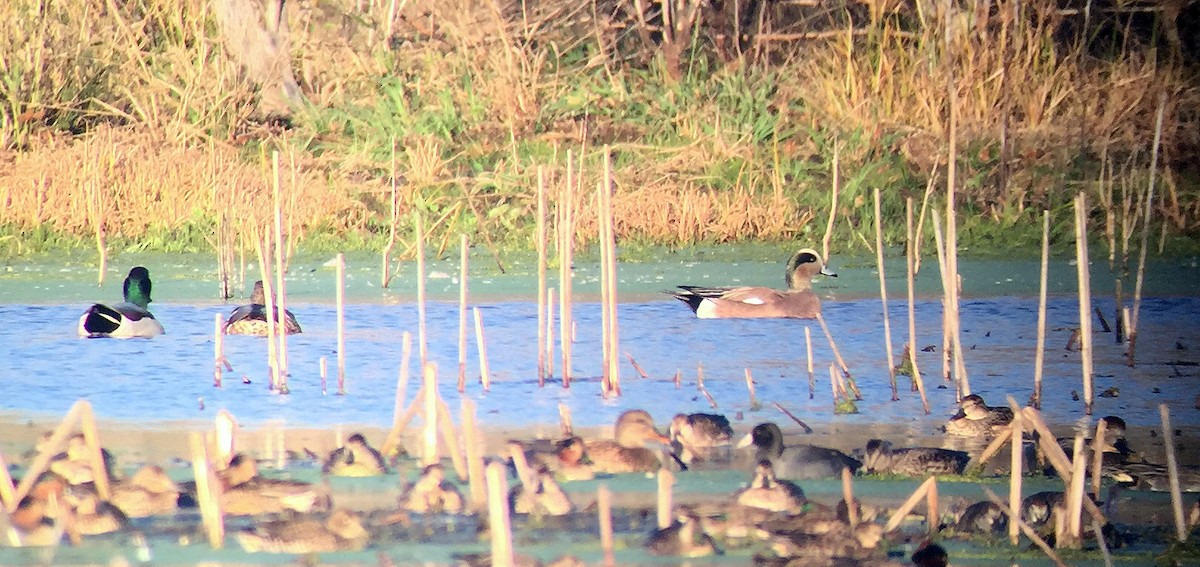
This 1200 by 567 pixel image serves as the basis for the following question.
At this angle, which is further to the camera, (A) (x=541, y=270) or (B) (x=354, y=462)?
(A) (x=541, y=270)

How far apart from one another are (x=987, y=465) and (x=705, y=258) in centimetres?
556

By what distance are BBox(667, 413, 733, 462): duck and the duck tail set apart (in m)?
3.27

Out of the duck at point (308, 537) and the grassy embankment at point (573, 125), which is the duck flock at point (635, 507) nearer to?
the duck at point (308, 537)

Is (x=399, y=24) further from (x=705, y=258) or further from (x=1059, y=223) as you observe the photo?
(x=1059, y=223)

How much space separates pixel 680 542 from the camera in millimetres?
4887

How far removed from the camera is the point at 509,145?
13539mm

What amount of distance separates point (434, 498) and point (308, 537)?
446mm

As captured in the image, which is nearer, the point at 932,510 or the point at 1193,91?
the point at 932,510

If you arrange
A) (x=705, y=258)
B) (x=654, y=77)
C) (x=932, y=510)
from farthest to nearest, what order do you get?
1. (x=654, y=77)
2. (x=705, y=258)
3. (x=932, y=510)

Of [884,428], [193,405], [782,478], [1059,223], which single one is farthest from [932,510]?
[1059,223]

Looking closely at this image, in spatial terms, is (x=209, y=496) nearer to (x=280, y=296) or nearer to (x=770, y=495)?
(x=770, y=495)

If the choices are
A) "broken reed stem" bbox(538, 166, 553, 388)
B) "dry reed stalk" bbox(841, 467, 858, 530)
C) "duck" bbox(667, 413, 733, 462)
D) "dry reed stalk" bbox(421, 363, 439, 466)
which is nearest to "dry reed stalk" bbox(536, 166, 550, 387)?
"broken reed stem" bbox(538, 166, 553, 388)

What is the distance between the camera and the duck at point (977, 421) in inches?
252

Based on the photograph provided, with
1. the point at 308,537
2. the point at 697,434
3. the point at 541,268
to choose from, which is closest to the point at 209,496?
the point at 308,537
